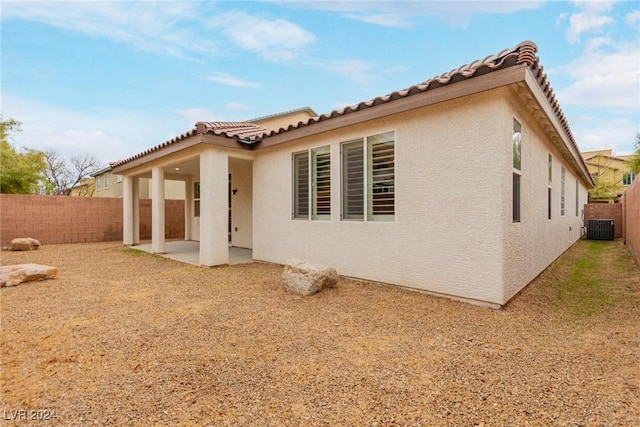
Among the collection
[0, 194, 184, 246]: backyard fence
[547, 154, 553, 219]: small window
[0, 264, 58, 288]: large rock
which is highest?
[547, 154, 553, 219]: small window

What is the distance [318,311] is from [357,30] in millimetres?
9637

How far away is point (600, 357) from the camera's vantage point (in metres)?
3.44

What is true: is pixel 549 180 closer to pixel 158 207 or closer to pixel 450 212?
pixel 450 212

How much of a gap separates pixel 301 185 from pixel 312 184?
18.0 inches

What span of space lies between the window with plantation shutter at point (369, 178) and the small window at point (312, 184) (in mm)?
578

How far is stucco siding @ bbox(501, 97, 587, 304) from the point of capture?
5195mm

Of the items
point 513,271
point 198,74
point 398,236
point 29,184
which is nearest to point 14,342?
point 398,236

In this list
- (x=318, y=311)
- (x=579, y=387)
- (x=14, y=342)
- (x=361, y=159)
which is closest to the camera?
(x=579, y=387)

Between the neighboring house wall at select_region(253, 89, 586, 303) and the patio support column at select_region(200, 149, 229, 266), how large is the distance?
2.68 metres

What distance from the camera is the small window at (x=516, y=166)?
5.65 m

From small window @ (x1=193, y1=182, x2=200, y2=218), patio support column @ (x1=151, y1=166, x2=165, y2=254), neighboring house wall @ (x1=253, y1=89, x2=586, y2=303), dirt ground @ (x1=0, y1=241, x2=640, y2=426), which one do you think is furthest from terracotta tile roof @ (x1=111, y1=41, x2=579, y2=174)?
small window @ (x1=193, y1=182, x2=200, y2=218)

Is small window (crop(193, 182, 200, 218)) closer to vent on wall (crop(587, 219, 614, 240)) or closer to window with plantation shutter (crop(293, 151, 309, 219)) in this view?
window with plantation shutter (crop(293, 151, 309, 219))

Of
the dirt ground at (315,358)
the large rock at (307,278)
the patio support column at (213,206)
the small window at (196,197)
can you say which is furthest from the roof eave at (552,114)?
the small window at (196,197)

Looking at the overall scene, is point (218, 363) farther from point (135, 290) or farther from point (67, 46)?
A: point (67, 46)
